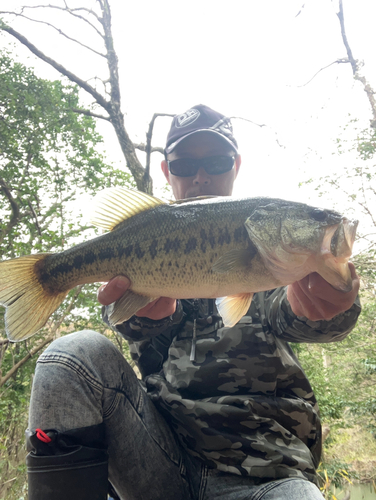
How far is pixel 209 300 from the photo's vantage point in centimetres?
203

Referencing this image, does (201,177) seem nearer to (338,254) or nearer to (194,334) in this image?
(194,334)

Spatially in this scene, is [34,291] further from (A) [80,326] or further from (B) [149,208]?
(A) [80,326]

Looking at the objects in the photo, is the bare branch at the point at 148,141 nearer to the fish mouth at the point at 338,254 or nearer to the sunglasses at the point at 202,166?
the sunglasses at the point at 202,166

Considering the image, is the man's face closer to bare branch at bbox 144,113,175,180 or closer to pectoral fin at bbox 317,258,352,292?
pectoral fin at bbox 317,258,352,292

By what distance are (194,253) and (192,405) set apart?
73 cm

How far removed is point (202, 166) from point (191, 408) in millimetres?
1567

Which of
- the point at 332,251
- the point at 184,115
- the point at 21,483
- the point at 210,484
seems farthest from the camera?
the point at 21,483

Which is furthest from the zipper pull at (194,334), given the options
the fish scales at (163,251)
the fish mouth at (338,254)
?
the fish mouth at (338,254)

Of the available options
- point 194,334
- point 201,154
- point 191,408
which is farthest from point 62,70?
point 191,408

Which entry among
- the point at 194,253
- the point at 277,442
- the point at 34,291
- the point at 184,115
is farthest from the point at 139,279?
the point at 184,115

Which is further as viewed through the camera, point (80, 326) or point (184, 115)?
point (80, 326)

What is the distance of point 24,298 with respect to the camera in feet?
4.99

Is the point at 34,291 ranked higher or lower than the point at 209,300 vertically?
higher

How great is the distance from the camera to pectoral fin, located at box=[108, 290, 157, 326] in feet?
5.05
